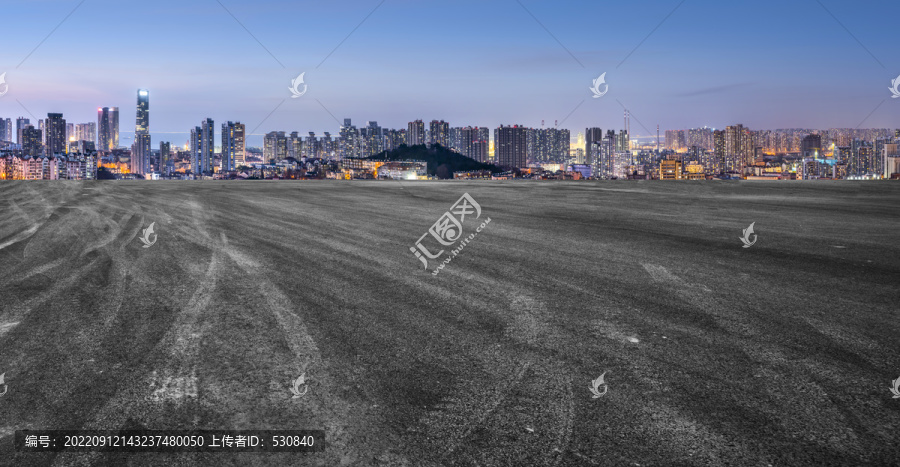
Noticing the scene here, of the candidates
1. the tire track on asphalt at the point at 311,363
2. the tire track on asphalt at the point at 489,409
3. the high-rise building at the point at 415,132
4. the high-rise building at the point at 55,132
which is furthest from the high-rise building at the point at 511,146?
the tire track on asphalt at the point at 489,409

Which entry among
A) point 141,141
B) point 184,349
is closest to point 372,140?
point 141,141

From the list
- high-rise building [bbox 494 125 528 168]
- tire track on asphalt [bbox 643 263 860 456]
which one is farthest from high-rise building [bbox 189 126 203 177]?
tire track on asphalt [bbox 643 263 860 456]

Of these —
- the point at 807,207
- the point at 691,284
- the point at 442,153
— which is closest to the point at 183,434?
the point at 691,284

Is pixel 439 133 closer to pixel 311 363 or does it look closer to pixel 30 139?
pixel 30 139

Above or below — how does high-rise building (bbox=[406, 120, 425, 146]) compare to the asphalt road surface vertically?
above

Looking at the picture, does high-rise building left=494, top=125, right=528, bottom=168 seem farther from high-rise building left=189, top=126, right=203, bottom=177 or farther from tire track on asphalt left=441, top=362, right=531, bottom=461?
tire track on asphalt left=441, top=362, right=531, bottom=461

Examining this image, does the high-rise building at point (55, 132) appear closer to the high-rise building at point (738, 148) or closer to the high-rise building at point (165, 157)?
the high-rise building at point (165, 157)
